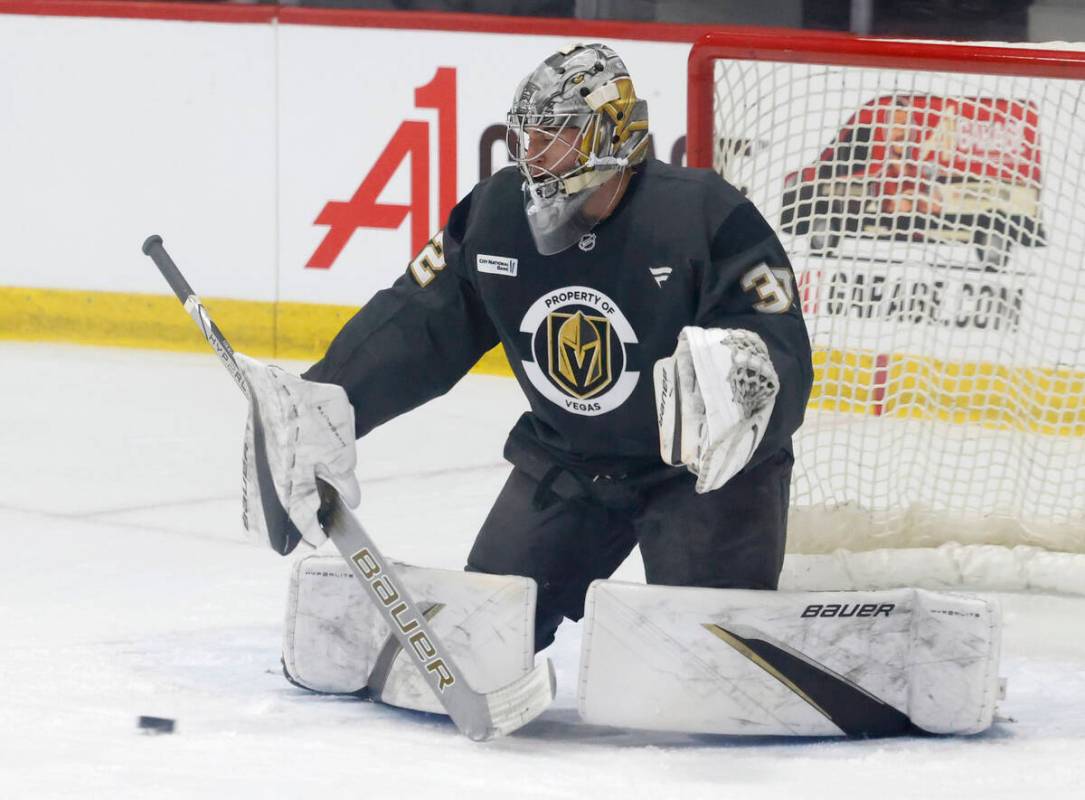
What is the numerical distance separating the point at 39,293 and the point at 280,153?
0.88m

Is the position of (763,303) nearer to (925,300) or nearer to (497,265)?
(497,265)

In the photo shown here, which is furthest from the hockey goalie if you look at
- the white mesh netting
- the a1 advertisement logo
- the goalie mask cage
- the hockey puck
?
the a1 advertisement logo

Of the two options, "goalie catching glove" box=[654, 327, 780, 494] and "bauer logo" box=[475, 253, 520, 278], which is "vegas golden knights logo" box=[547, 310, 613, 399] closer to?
"bauer logo" box=[475, 253, 520, 278]

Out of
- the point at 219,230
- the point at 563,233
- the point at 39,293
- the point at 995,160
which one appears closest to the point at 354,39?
the point at 219,230

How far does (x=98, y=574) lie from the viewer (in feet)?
11.4

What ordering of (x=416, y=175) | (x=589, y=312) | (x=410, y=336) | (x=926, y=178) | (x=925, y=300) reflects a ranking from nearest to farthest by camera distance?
1. (x=589, y=312)
2. (x=410, y=336)
3. (x=926, y=178)
4. (x=925, y=300)
5. (x=416, y=175)

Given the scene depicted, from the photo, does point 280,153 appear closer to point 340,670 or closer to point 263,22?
point 263,22

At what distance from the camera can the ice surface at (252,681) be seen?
7.45 ft

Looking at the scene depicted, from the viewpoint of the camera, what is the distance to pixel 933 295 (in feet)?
12.9

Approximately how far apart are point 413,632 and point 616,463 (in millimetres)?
372

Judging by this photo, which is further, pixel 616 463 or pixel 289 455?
pixel 616 463

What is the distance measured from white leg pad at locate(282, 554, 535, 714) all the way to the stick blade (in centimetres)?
5

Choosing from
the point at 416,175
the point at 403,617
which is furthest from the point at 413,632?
the point at 416,175

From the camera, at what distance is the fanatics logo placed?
2.52m
